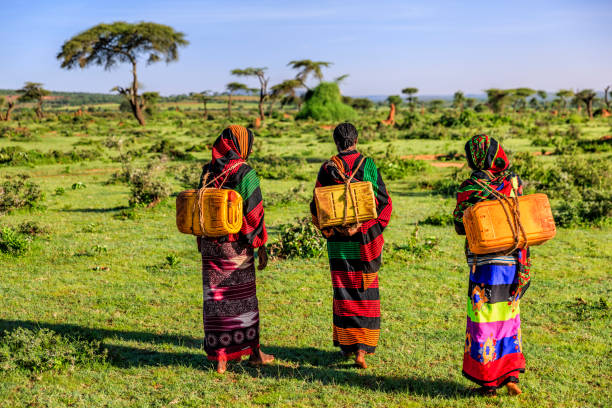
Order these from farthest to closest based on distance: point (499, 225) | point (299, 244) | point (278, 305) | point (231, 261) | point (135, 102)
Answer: point (135, 102)
point (299, 244)
point (278, 305)
point (231, 261)
point (499, 225)

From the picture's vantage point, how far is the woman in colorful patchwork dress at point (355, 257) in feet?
14.2

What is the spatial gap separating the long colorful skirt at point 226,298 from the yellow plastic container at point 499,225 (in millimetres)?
1867

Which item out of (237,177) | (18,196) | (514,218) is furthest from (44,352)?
(18,196)

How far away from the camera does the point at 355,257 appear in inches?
172

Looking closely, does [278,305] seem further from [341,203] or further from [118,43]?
[118,43]

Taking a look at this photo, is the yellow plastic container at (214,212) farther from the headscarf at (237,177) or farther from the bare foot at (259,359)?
the bare foot at (259,359)

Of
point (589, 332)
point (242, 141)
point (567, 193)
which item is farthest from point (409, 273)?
point (567, 193)

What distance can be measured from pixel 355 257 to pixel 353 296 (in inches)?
13.4

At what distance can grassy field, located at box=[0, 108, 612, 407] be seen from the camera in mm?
4082

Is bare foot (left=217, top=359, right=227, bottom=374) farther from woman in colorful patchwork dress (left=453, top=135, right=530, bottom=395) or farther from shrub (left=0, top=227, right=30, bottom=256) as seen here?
shrub (left=0, top=227, right=30, bottom=256)

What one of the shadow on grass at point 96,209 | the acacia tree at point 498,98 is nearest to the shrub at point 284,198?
the shadow on grass at point 96,209

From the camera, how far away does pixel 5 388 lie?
4.13 meters

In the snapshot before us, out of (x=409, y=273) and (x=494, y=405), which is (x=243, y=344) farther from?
(x=409, y=273)

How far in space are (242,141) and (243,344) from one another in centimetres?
172
